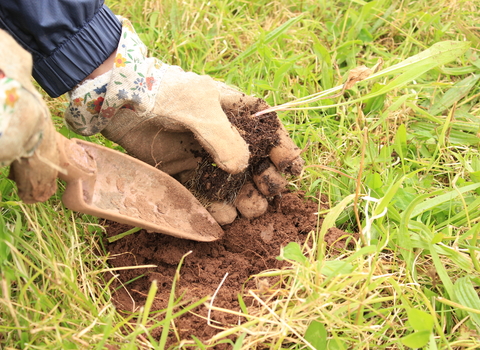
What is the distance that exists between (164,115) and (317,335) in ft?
3.09

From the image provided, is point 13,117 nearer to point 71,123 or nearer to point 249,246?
point 71,123

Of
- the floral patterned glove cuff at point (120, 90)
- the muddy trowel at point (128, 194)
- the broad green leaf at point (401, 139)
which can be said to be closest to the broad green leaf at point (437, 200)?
the broad green leaf at point (401, 139)

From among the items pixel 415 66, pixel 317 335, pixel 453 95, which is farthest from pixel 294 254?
pixel 453 95

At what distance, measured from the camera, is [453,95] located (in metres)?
2.08

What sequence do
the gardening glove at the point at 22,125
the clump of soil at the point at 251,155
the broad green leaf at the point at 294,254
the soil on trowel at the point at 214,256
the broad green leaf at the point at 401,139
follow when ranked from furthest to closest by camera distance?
the broad green leaf at the point at 401,139 < the clump of soil at the point at 251,155 < the soil on trowel at the point at 214,256 < the broad green leaf at the point at 294,254 < the gardening glove at the point at 22,125

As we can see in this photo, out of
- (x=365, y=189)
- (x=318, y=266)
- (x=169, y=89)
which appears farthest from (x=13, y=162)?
(x=365, y=189)

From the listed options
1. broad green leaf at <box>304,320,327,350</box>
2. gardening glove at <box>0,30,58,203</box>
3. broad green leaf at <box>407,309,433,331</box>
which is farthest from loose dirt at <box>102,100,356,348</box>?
gardening glove at <box>0,30,58,203</box>

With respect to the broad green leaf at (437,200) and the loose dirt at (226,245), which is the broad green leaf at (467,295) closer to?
the broad green leaf at (437,200)

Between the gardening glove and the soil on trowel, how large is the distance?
1.73ft

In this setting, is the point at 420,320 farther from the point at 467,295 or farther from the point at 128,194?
the point at 128,194

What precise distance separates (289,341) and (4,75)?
3.56ft

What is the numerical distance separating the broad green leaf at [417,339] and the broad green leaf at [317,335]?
219 mm

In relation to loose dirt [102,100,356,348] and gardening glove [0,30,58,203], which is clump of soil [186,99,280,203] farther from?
gardening glove [0,30,58,203]

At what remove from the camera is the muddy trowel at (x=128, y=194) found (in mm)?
1352
